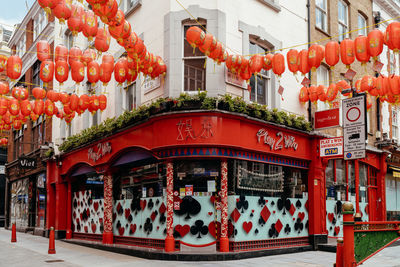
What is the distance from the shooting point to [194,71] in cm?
1394

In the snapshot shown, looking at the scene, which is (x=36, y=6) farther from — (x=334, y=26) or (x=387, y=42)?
(x=387, y=42)

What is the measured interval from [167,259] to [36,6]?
68.0 feet

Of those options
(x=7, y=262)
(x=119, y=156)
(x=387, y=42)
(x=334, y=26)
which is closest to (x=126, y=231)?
(x=119, y=156)

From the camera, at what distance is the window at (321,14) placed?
18.0 meters

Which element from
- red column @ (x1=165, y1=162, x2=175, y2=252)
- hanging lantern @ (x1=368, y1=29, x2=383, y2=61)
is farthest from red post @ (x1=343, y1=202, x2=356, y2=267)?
red column @ (x1=165, y1=162, x2=175, y2=252)

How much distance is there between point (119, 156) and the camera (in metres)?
15.7

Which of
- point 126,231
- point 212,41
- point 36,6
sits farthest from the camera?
point 36,6

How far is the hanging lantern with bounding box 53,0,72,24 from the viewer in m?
9.72

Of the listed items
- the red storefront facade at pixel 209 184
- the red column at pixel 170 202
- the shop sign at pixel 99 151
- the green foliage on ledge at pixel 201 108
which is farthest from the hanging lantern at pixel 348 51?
the shop sign at pixel 99 151

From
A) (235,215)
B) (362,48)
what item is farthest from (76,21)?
(362,48)

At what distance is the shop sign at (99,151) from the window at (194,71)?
431cm

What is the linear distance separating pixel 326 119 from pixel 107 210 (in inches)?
346

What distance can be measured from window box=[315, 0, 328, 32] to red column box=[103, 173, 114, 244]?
10729 millimetres

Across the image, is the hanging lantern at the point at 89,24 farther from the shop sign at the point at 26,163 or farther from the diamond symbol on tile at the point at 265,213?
the shop sign at the point at 26,163
